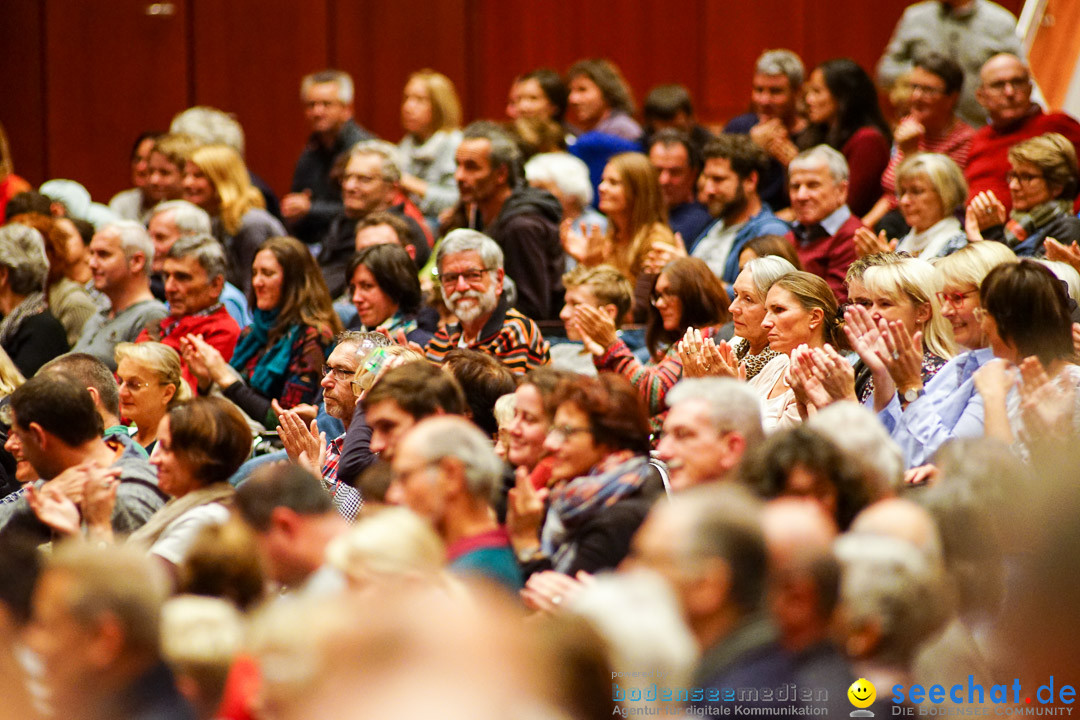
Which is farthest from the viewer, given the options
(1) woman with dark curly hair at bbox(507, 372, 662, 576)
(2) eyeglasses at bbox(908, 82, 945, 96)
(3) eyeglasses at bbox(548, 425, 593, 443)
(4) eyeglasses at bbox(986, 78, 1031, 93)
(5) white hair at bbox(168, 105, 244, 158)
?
(5) white hair at bbox(168, 105, 244, 158)

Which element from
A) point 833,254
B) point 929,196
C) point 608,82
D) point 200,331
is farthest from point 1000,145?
point 200,331

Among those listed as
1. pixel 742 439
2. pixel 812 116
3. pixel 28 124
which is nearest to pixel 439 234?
pixel 812 116

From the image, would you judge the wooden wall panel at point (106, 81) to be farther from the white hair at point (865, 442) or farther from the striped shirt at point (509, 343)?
the white hair at point (865, 442)

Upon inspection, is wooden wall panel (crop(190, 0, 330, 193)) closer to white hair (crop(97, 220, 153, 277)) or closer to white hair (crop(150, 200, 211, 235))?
white hair (crop(150, 200, 211, 235))

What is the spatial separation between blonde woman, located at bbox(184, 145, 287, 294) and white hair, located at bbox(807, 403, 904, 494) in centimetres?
383

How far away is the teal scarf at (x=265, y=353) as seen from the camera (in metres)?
5.12

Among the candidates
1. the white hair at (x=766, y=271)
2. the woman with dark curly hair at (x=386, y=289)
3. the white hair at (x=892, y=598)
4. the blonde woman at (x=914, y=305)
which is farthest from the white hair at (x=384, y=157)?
the white hair at (x=892, y=598)

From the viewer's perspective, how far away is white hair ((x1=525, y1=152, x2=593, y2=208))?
6422 millimetres

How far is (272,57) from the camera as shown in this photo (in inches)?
392

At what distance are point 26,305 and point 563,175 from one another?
7.69 ft

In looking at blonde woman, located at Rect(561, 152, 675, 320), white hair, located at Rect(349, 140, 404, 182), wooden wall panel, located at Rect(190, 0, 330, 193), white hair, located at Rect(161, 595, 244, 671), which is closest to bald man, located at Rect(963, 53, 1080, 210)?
blonde woman, located at Rect(561, 152, 675, 320)

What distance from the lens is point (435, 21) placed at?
32.9 ft

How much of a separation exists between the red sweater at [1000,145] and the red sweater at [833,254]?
2.16ft

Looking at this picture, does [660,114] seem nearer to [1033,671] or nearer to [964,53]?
[964,53]
